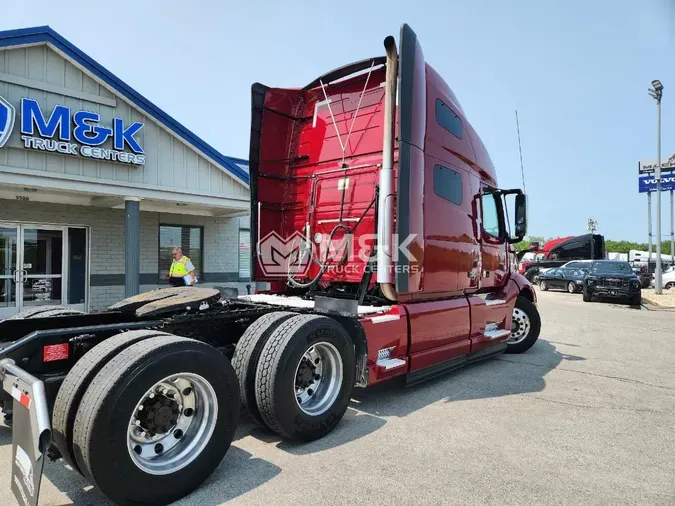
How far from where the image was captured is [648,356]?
7301 millimetres

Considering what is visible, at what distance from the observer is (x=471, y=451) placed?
11.6ft

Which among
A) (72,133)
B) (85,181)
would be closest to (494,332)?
(85,181)

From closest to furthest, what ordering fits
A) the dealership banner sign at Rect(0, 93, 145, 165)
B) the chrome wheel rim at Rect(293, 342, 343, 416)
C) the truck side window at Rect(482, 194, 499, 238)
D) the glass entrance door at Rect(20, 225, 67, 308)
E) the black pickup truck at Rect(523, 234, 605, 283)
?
the chrome wheel rim at Rect(293, 342, 343, 416) → the truck side window at Rect(482, 194, 499, 238) → the dealership banner sign at Rect(0, 93, 145, 165) → the glass entrance door at Rect(20, 225, 67, 308) → the black pickup truck at Rect(523, 234, 605, 283)

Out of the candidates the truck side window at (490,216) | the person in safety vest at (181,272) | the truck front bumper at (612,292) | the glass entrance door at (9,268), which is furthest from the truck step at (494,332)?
the truck front bumper at (612,292)

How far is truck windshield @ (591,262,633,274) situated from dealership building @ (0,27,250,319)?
14.6 m

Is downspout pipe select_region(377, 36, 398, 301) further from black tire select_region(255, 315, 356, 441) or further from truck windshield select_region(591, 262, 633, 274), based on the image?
truck windshield select_region(591, 262, 633, 274)

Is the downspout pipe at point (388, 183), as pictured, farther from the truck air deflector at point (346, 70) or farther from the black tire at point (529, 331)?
the black tire at point (529, 331)

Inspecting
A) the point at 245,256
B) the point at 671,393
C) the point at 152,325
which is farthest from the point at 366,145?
the point at 245,256

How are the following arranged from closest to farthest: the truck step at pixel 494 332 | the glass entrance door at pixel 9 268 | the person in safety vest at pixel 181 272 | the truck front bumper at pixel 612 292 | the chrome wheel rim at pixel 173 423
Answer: the chrome wheel rim at pixel 173 423
the truck step at pixel 494 332
the person in safety vest at pixel 181 272
the glass entrance door at pixel 9 268
the truck front bumper at pixel 612 292

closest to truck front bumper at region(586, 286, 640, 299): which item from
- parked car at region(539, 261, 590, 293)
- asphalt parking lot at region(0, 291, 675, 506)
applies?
parked car at region(539, 261, 590, 293)

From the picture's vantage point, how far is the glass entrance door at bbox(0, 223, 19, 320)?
30.7 ft

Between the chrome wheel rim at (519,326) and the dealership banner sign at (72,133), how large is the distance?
25.5 ft

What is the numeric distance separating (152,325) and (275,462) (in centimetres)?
136

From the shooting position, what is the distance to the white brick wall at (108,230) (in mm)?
9711
